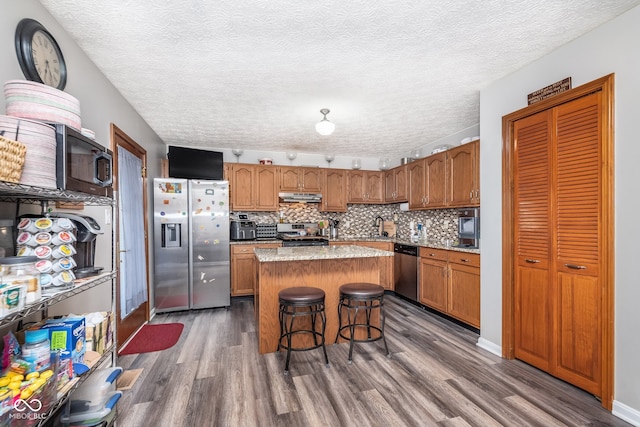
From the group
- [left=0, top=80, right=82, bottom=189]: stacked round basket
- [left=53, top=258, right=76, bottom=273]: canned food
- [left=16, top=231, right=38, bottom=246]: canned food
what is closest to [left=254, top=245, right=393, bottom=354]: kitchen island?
[left=53, top=258, right=76, bottom=273]: canned food

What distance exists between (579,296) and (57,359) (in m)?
3.12

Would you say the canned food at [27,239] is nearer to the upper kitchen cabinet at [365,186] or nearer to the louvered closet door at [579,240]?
the louvered closet door at [579,240]

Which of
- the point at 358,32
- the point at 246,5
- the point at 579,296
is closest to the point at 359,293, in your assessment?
the point at 579,296

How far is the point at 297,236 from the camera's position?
523 cm

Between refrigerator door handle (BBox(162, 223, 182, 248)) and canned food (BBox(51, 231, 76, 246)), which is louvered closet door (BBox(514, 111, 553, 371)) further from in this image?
refrigerator door handle (BBox(162, 223, 182, 248))

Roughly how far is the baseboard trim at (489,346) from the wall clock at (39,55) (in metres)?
3.99

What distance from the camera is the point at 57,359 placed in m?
1.16

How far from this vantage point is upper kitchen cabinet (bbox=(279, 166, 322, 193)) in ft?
16.7

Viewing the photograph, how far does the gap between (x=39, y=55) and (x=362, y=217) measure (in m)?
4.99

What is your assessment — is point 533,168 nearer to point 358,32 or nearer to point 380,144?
point 358,32

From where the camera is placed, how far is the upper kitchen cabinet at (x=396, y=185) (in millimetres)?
4902

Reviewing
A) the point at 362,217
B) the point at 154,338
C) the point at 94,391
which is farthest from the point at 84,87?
the point at 362,217

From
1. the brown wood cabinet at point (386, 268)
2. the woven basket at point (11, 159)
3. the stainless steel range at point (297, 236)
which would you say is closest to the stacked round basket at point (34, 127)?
the woven basket at point (11, 159)

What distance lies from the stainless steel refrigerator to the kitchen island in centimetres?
165
